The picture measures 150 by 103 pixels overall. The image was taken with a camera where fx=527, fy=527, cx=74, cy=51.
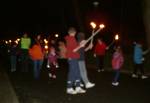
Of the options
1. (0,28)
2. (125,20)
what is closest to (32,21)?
(0,28)

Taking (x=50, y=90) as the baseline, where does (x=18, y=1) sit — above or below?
above

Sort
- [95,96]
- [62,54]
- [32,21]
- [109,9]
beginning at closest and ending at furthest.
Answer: [95,96]
[62,54]
[109,9]
[32,21]

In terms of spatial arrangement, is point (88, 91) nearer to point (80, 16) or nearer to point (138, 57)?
point (138, 57)

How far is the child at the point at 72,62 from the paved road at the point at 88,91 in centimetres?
33

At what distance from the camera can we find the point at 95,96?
15062 mm

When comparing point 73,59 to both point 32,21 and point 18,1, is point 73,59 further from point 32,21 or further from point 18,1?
point 18,1

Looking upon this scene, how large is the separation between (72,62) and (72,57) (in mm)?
157

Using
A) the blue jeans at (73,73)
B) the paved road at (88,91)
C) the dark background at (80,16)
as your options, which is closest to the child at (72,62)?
the blue jeans at (73,73)

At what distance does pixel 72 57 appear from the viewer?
15430 mm

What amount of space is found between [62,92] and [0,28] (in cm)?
8606

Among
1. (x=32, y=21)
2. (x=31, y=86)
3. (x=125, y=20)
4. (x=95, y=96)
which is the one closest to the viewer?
(x=95, y=96)

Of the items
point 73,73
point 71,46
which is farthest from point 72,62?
point 71,46

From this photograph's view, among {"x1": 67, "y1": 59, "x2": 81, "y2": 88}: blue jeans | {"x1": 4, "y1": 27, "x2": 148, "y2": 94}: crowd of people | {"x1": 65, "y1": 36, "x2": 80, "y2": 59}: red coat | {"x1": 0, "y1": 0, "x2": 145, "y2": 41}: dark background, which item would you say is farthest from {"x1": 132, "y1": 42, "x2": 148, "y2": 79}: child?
{"x1": 0, "y1": 0, "x2": 145, "y2": 41}: dark background

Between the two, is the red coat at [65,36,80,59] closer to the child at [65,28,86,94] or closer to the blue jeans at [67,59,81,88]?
the child at [65,28,86,94]
